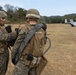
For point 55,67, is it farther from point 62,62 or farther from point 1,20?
point 1,20

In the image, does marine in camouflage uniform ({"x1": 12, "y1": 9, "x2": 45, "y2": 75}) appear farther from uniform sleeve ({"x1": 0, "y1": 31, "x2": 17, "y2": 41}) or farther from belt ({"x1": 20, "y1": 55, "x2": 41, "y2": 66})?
uniform sleeve ({"x1": 0, "y1": 31, "x2": 17, "y2": 41})

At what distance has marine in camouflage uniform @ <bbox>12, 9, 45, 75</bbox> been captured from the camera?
451 cm

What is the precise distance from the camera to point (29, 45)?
4.51 m

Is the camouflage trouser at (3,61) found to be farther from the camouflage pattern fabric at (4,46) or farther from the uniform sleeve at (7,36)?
the uniform sleeve at (7,36)

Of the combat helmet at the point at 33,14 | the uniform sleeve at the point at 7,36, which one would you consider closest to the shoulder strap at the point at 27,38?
the combat helmet at the point at 33,14

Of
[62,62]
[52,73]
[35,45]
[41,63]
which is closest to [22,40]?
[35,45]

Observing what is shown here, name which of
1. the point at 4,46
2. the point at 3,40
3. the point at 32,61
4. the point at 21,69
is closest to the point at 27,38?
the point at 32,61

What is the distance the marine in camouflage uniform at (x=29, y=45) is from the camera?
178 inches

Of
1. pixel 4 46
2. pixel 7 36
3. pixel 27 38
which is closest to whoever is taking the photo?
pixel 27 38

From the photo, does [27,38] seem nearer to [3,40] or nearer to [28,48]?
[28,48]

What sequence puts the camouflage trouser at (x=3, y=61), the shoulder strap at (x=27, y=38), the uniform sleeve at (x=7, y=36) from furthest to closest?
the camouflage trouser at (x=3, y=61), the uniform sleeve at (x=7, y=36), the shoulder strap at (x=27, y=38)

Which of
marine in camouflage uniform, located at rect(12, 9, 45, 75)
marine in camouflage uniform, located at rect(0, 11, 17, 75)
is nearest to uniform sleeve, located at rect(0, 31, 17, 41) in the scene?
marine in camouflage uniform, located at rect(0, 11, 17, 75)

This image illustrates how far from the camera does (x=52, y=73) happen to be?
24.1ft

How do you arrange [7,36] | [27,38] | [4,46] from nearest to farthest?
[27,38]
[7,36]
[4,46]
